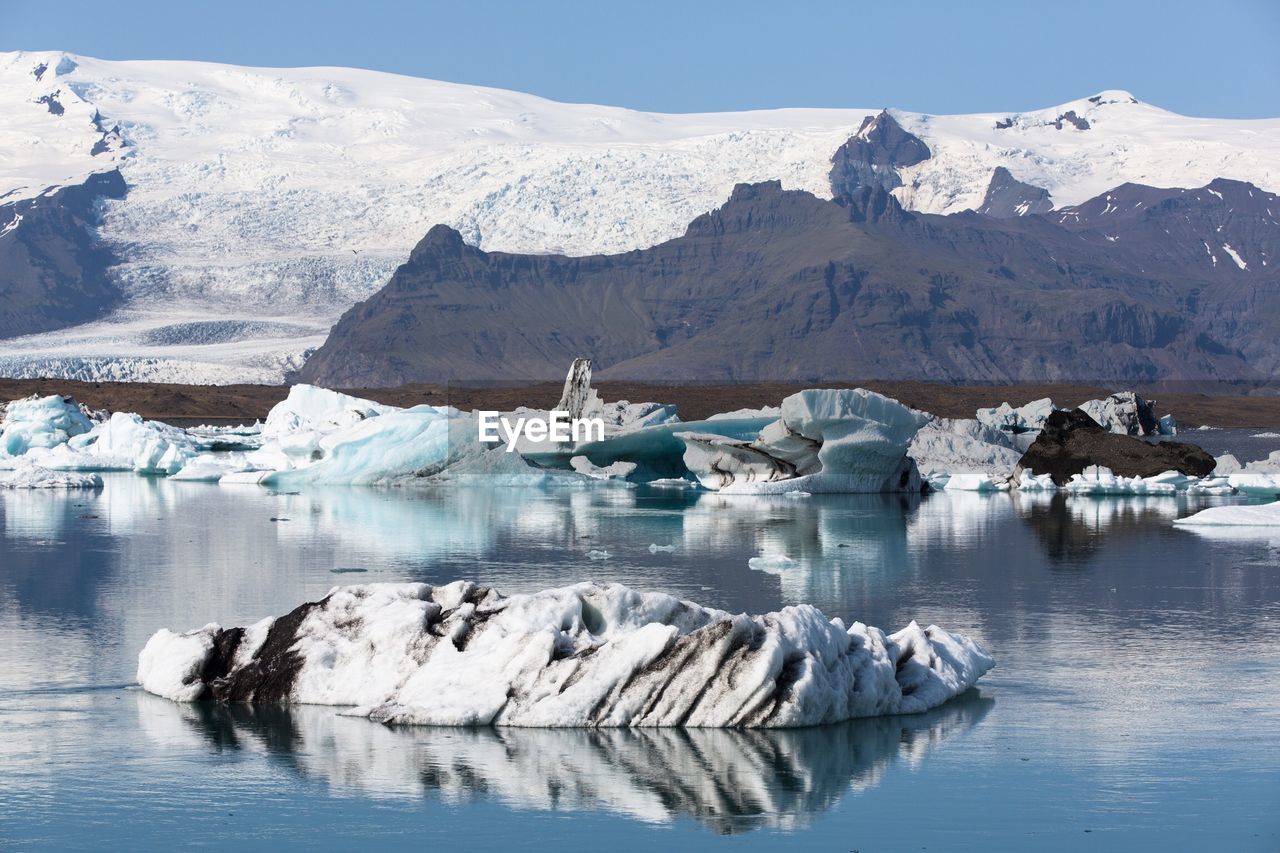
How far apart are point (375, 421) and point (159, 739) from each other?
97.4ft

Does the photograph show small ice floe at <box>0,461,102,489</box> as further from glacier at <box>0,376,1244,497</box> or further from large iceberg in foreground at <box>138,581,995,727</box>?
large iceberg in foreground at <box>138,581,995,727</box>

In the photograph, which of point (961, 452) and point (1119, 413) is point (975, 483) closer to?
point (961, 452)

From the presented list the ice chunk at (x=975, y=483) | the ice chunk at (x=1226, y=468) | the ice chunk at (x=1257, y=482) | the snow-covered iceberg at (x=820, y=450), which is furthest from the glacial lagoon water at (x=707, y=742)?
the ice chunk at (x=1226, y=468)

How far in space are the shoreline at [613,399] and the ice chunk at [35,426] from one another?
130ft

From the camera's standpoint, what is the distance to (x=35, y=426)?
5059 cm

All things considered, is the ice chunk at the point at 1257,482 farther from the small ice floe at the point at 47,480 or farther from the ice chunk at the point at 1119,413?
the small ice floe at the point at 47,480

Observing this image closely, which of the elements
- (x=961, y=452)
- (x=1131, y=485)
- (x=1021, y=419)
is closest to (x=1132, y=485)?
(x=1131, y=485)

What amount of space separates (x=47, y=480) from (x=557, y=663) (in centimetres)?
3370

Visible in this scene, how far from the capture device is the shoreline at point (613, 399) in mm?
103812

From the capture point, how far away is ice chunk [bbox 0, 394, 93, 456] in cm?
4991

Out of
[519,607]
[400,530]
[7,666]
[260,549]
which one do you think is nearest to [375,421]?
[400,530]

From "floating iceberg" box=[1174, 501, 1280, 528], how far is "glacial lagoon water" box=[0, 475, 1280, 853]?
6.51 metres

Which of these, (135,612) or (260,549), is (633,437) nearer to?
(260,549)

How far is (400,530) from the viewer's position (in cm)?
2966
